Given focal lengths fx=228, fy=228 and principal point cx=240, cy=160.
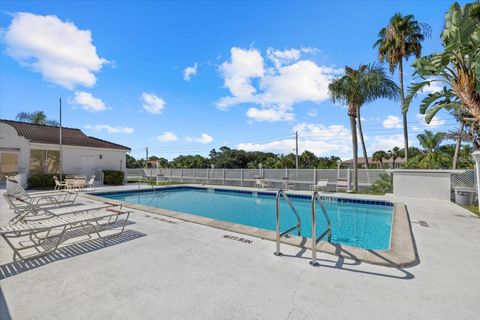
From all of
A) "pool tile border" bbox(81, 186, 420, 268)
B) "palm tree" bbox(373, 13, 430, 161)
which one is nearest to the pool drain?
"pool tile border" bbox(81, 186, 420, 268)

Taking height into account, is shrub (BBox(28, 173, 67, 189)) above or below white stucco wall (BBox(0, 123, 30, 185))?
below

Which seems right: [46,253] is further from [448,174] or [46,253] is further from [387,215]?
[448,174]

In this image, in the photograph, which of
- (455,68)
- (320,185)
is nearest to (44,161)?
(320,185)

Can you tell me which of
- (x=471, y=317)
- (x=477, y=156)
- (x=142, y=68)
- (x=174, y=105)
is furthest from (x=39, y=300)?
(x=174, y=105)

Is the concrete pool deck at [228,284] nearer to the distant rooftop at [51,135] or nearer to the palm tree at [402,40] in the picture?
the distant rooftop at [51,135]

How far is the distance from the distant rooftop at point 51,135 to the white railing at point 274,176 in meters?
5.75

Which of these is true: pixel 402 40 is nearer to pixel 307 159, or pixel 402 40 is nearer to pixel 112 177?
pixel 112 177

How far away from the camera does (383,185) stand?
13125 millimetres

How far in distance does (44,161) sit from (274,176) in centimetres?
1559

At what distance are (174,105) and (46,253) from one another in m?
21.1

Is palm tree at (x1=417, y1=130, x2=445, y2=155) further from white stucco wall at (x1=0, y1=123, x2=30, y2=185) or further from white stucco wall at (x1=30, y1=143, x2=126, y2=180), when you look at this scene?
white stucco wall at (x1=0, y1=123, x2=30, y2=185)

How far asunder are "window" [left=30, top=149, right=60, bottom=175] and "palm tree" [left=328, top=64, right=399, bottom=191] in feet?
63.5

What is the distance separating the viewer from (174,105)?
76.2 ft

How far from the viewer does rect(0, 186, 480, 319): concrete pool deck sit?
2312 mm
